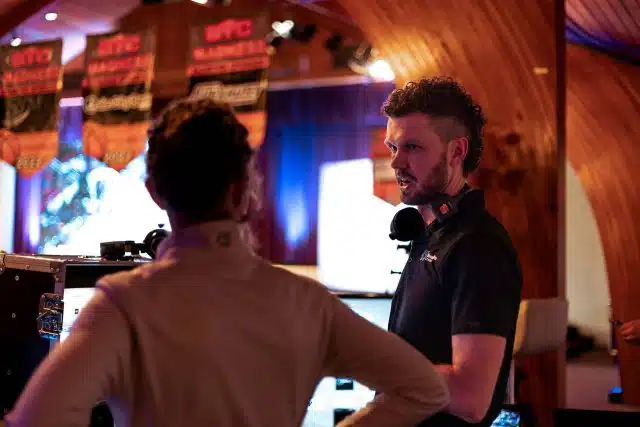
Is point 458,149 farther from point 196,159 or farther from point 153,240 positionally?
point 153,240

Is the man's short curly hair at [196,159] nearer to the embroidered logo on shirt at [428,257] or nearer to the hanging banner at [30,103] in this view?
the embroidered logo on shirt at [428,257]

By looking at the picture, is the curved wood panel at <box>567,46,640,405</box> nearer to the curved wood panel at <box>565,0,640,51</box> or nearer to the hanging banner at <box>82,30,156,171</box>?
the curved wood panel at <box>565,0,640,51</box>

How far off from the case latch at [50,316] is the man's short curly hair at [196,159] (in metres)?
1.42

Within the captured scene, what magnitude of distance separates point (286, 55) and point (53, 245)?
4553 mm

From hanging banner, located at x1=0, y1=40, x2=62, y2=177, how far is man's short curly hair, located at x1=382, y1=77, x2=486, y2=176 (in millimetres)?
6037

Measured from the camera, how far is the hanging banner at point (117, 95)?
638 cm

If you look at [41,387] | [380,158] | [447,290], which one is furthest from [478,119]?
[380,158]

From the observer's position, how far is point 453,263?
1437mm

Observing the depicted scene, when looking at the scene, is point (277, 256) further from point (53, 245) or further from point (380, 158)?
point (53, 245)

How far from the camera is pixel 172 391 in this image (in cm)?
96

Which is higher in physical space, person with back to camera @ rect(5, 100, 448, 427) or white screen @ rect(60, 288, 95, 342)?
person with back to camera @ rect(5, 100, 448, 427)

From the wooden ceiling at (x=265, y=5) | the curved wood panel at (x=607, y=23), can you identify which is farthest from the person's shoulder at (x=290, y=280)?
the curved wood panel at (x=607, y=23)

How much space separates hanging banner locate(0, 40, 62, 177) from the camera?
23.4 feet

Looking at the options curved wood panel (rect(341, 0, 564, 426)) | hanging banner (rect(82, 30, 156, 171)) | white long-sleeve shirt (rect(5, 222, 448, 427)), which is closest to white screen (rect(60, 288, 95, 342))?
white long-sleeve shirt (rect(5, 222, 448, 427))
